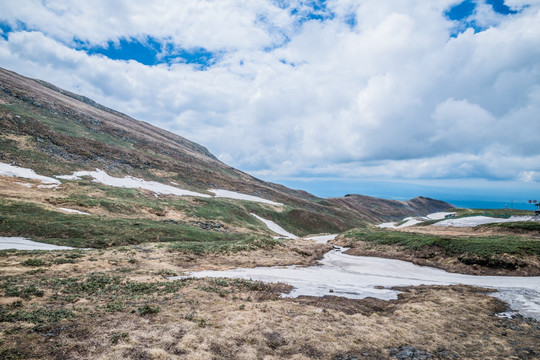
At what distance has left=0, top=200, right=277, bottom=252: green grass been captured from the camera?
2684 centimetres

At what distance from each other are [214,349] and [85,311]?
6.60 m

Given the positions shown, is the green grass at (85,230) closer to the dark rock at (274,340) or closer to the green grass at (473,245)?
the green grass at (473,245)

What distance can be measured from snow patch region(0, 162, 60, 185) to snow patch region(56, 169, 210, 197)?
4427 millimetres

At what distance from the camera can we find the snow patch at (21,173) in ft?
144

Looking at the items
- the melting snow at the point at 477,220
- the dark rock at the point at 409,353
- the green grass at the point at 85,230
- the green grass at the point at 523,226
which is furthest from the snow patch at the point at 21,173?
the melting snow at the point at 477,220

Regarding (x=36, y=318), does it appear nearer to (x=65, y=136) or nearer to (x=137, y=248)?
(x=137, y=248)

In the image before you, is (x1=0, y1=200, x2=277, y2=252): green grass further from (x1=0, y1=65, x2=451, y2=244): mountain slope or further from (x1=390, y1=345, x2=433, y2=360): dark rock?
(x1=390, y1=345, x2=433, y2=360): dark rock

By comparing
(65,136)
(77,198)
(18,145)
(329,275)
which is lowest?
(329,275)

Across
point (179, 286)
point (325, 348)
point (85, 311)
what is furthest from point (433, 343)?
point (85, 311)

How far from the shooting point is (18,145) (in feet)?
181

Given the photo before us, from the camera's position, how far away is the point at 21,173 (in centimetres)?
4553

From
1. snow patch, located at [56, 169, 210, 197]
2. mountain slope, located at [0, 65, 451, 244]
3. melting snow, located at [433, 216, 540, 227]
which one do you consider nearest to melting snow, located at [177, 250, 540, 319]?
mountain slope, located at [0, 65, 451, 244]

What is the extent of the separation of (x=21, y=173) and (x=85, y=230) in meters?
28.3

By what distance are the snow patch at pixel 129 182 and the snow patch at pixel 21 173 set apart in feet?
14.5
